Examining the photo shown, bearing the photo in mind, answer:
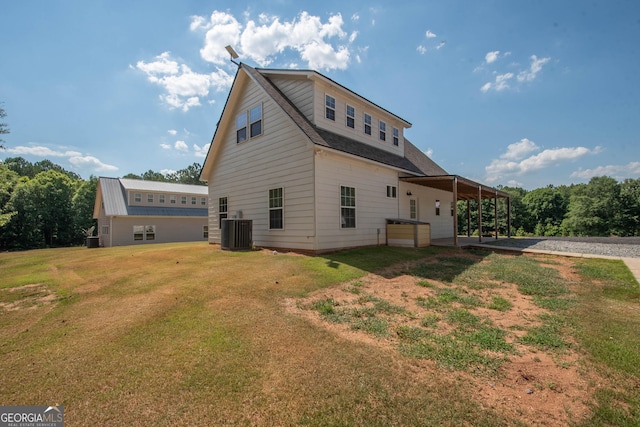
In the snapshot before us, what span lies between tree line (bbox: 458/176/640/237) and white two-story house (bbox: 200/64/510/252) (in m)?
27.6

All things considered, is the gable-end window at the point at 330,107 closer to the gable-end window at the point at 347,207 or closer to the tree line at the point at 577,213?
the gable-end window at the point at 347,207

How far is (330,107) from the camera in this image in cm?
1212

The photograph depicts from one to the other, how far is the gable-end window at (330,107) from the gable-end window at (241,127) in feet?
12.8

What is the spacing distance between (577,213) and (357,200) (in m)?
41.9

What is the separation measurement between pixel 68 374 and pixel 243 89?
12677 mm

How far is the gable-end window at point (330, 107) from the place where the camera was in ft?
39.2

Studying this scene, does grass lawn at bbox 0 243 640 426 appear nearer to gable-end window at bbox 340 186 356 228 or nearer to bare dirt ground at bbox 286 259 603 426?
bare dirt ground at bbox 286 259 603 426

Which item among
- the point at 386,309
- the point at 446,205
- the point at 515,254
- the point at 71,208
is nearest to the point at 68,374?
the point at 386,309

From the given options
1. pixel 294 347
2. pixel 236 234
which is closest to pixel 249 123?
pixel 236 234

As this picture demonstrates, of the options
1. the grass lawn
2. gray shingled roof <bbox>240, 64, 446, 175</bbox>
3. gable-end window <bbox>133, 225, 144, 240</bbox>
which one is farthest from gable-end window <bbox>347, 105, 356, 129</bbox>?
gable-end window <bbox>133, 225, 144, 240</bbox>

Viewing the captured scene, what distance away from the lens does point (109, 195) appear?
25.6 metres

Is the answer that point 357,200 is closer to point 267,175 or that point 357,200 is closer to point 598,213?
point 267,175

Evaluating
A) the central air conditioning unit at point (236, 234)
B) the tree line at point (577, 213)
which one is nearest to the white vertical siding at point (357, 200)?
the central air conditioning unit at point (236, 234)

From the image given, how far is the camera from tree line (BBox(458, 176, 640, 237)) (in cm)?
3484
